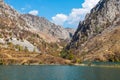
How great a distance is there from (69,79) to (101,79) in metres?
16.9

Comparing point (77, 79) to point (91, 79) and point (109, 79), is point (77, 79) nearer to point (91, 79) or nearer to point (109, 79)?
point (91, 79)

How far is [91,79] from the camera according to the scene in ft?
485

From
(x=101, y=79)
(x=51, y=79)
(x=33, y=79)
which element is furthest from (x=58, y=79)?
(x=101, y=79)

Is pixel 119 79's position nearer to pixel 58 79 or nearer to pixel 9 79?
pixel 58 79

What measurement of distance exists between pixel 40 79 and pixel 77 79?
19.0 m

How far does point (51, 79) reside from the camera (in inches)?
5743

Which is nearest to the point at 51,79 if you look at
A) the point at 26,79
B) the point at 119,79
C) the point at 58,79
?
the point at 58,79

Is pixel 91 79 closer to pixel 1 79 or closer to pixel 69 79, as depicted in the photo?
pixel 69 79

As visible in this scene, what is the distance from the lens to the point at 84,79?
14750cm

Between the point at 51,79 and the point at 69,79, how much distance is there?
9429 mm

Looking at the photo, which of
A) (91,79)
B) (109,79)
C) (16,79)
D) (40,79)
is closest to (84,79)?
(91,79)

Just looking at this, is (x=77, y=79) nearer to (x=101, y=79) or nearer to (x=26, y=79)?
(x=101, y=79)

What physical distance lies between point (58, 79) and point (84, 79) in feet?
44.1

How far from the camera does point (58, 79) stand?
14725 centimetres
